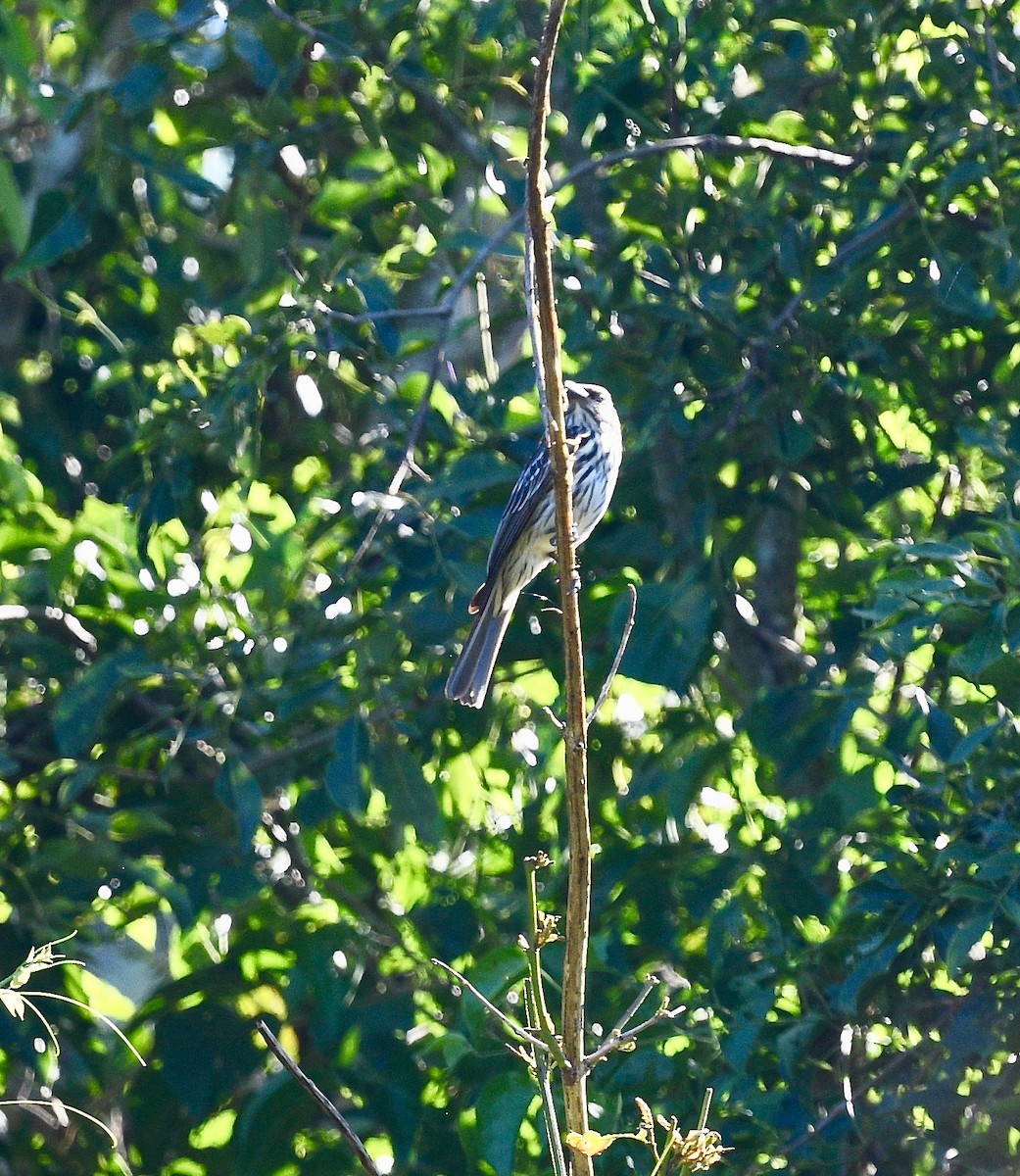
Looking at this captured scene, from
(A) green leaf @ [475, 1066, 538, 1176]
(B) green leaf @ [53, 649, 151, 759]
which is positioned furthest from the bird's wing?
(A) green leaf @ [475, 1066, 538, 1176]

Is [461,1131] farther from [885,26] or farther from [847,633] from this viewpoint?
[885,26]

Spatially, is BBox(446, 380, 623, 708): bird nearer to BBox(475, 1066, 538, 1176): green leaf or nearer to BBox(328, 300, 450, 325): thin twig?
BBox(328, 300, 450, 325): thin twig

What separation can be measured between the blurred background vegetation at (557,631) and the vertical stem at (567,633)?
1.37m

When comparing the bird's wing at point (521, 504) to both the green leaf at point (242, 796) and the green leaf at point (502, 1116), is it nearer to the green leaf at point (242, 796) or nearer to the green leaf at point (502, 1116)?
the green leaf at point (242, 796)

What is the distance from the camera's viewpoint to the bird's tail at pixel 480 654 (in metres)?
4.23

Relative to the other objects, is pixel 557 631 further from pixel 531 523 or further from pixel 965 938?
pixel 965 938

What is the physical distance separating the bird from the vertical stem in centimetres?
160

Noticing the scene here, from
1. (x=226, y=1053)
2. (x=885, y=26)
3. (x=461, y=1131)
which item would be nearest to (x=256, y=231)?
(x=885, y=26)

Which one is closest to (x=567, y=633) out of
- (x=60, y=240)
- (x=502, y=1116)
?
(x=502, y=1116)

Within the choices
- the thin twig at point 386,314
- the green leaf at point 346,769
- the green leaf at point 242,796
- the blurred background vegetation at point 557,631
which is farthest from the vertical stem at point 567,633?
the green leaf at point 242,796

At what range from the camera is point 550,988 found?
3988 millimetres

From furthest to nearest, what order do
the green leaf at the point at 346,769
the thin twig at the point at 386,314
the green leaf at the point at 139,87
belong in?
the green leaf at the point at 139,87 → the green leaf at the point at 346,769 → the thin twig at the point at 386,314

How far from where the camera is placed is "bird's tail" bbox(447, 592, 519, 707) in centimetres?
423

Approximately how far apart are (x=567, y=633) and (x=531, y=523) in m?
2.42
